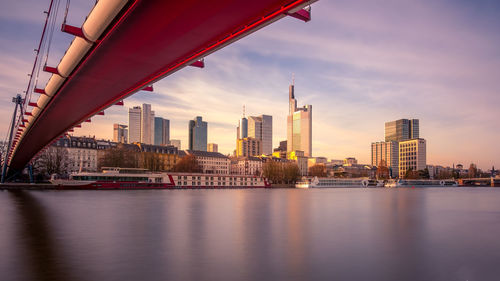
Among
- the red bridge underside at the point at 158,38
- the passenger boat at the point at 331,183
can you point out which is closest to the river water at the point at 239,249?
the red bridge underside at the point at 158,38

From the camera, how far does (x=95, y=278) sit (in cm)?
931

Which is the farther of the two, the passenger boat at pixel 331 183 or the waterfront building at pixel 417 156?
the waterfront building at pixel 417 156

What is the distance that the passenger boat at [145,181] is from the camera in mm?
59125

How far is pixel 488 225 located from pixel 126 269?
21.7 metres

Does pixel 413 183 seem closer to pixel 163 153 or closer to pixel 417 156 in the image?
pixel 417 156

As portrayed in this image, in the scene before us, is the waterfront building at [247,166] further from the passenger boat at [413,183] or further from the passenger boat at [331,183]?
the passenger boat at [413,183]

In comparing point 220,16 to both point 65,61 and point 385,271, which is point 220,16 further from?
point 385,271

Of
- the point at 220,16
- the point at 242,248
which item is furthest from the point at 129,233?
the point at 220,16

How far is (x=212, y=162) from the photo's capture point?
14112cm

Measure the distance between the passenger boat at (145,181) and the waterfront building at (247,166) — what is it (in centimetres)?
6410

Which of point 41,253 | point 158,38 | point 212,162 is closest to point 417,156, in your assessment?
point 212,162

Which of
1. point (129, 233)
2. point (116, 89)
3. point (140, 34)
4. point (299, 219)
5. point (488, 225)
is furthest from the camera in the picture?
point (299, 219)

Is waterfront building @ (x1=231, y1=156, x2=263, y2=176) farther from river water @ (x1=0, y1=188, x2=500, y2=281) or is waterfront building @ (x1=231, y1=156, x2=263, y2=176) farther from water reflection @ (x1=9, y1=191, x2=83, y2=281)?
water reflection @ (x1=9, y1=191, x2=83, y2=281)

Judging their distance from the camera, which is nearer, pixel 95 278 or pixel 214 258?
pixel 95 278
